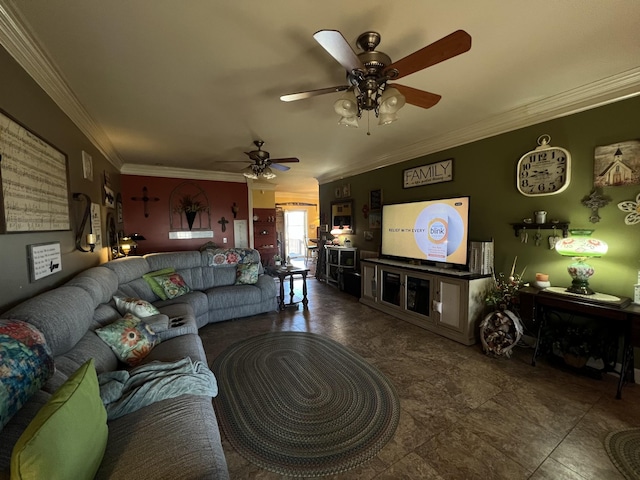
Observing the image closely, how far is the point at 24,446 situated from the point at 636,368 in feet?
12.3

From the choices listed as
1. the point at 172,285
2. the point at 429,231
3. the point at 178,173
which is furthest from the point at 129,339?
the point at 178,173

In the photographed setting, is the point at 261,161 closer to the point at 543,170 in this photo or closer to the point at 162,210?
the point at 162,210

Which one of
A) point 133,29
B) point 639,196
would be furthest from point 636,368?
point 133,29

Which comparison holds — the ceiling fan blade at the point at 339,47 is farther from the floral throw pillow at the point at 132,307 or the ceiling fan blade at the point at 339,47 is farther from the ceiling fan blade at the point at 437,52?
the floral throw pillow at the point at 132,307

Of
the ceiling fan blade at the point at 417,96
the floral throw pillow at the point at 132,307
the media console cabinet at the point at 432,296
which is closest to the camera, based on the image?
the ceiling fan blade at the point at 417,96

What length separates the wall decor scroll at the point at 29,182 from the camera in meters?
1.49

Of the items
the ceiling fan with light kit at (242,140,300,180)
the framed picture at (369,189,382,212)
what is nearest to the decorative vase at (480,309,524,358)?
the framed picture at (369,189,382,212)

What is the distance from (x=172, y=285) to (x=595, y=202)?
452cm

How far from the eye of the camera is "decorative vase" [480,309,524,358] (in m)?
2.57

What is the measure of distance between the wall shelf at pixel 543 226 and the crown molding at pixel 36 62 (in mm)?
4181

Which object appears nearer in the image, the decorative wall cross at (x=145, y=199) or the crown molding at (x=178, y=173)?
the crown molding at (x=178, y=173)

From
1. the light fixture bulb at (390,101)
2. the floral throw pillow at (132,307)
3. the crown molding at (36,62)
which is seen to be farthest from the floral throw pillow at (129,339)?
the light fixture bulb at (390,101)

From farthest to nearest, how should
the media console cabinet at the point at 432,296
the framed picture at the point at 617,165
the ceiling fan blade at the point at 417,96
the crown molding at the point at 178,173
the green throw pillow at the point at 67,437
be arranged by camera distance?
the crown molding at the point at 178,173
the media console cabinet at the point at 432,296
the framed picture at the point at 617,165
the ceiling fan blade at the point at 417,96
the green throw pillow at the point at 67,437

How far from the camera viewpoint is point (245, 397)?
205 cm
